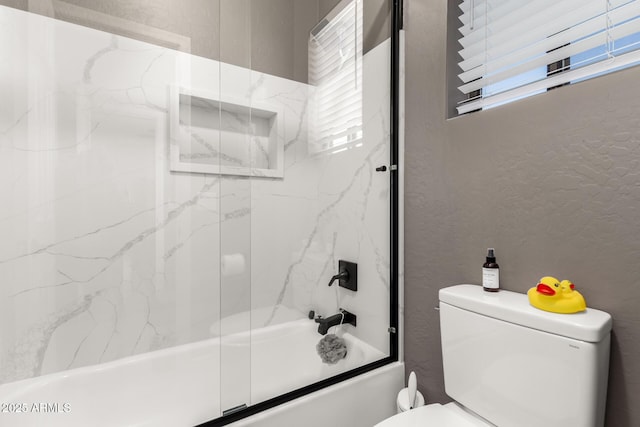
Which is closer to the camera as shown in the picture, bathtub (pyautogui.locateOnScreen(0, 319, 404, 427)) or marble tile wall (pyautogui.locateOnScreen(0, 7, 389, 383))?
bathtub (pyautogui.locateOnScreen(0, 319, 404, 427))

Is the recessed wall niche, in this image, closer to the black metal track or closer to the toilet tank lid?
the black metal track

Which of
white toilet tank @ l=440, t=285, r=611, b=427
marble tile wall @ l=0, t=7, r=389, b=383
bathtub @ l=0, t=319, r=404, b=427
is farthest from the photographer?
marble tile wall @ l=0, t=7, r=389, b=383

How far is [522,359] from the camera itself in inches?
31.8

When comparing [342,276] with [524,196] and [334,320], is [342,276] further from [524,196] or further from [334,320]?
[524,196]

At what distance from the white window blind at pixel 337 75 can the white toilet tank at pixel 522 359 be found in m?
0.98

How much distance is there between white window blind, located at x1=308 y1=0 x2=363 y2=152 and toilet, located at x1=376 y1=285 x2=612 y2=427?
38.8 inches

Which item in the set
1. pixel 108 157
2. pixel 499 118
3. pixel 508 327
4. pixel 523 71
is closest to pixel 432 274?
pixel 508 327

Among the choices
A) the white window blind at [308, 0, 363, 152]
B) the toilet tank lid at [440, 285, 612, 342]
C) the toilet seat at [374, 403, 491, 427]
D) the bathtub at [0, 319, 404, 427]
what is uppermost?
the white window blind at [308, 0, 363, 152]

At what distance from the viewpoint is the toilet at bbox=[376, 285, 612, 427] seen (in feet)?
2.34

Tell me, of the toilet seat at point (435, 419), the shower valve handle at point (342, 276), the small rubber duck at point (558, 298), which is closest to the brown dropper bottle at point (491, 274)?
the small rubber duck at point (558, 298)

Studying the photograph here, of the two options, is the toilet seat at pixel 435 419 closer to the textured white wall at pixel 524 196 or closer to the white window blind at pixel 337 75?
the textured white wall at pixel 524 196

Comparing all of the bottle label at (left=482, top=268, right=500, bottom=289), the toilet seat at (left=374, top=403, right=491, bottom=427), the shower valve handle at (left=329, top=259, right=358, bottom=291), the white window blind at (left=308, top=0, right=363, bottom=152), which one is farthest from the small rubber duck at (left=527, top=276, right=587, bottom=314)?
the white window blind at (left=308, top=0, right=363, bottom=152)

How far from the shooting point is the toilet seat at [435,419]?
887 millimetres

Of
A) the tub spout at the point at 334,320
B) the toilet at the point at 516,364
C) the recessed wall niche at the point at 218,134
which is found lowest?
the tub spout at the point at 334,320
